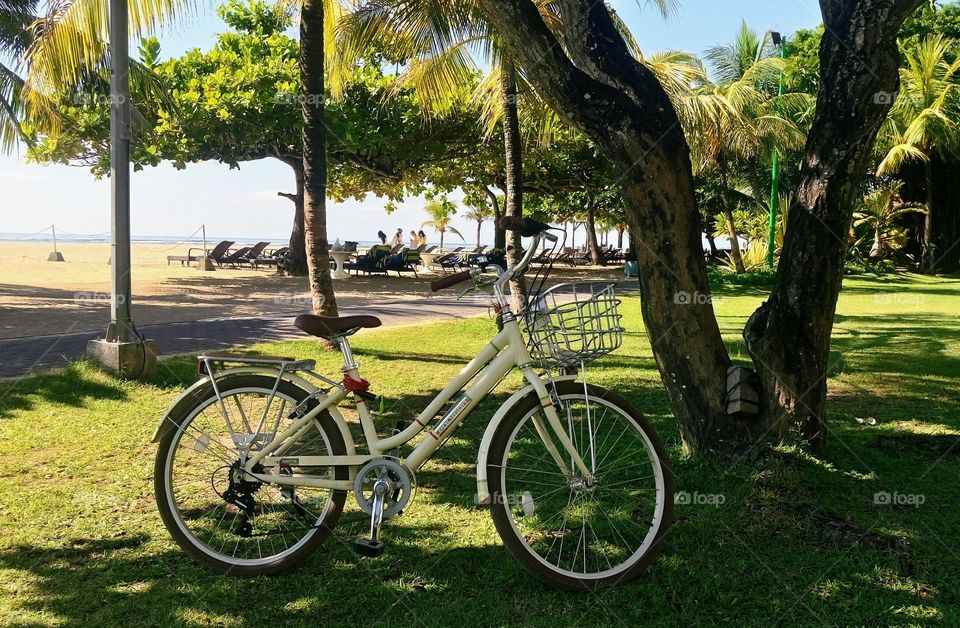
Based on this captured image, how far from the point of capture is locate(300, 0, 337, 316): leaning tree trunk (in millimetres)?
9078

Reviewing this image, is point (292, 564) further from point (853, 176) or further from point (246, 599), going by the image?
point (853, 176)

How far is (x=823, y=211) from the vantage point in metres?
4.46

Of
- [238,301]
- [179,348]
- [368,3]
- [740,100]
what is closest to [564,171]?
[740,100]

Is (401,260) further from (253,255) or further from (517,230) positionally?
(517,230)

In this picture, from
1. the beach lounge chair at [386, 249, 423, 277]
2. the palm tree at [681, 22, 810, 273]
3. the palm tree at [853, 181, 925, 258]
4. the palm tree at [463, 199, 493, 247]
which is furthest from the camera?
the palm tree at [463, 199, 493, 247]

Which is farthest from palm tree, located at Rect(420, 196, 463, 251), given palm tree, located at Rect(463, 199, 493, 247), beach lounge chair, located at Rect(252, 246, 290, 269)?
beach lounge chair, located at Rect(252, 246, 290, 269)

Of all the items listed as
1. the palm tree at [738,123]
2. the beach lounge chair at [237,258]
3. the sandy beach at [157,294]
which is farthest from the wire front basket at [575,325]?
the beach lounge chair at [237,258]

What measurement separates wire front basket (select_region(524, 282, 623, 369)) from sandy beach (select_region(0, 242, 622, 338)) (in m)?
9.30

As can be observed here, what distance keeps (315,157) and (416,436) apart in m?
6.39

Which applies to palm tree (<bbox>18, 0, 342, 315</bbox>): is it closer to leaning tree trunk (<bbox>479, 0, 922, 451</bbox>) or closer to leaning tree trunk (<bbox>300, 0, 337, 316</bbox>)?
leaning tree trunk (<bbox>300, 0, 337, 316</bbox>)

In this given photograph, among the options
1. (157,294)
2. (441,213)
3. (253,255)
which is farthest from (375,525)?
(441,213)

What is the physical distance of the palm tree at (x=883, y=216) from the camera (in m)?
29.1

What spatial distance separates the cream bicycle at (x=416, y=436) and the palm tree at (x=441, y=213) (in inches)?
1677

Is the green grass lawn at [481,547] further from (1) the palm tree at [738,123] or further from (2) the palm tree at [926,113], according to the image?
(2) the palm tree at [926,113]
